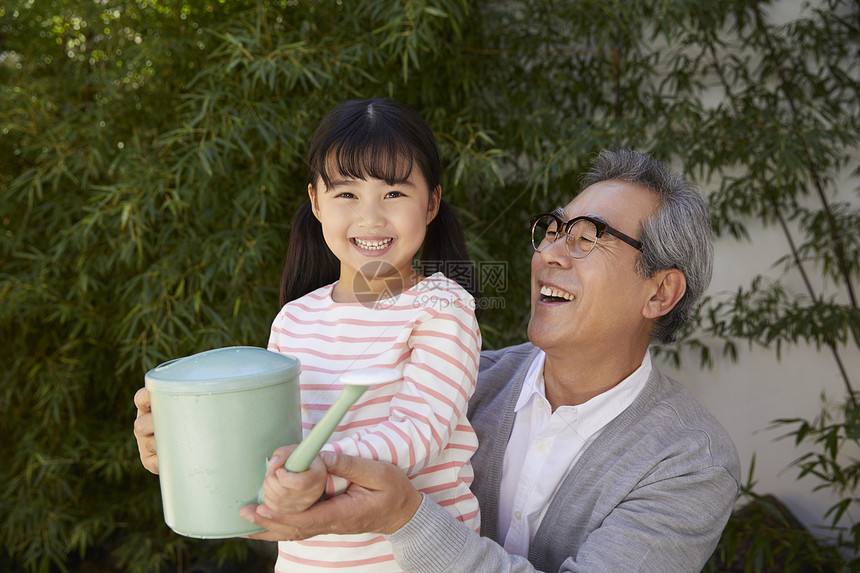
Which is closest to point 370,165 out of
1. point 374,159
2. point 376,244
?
point 374,159

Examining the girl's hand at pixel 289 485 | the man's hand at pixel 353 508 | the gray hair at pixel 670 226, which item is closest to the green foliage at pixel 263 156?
the gray hair at pixel 670 226

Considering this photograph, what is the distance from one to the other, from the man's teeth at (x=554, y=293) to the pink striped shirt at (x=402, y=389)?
0.95ft

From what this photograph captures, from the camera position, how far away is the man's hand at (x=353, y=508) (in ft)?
Result: 3.14

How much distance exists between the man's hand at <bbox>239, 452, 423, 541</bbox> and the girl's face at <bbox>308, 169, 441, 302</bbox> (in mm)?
389

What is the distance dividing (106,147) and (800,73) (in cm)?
271

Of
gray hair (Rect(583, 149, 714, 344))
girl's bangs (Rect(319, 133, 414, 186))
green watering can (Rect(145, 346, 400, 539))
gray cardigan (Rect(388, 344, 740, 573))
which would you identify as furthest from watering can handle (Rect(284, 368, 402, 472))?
gray hair (Rect(583, 149, 714, 344))

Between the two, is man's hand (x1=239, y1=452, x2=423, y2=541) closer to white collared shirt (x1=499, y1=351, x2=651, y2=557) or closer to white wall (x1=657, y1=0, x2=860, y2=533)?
white collared shirt (x1=499, y1=351, x2=651, y2=557)

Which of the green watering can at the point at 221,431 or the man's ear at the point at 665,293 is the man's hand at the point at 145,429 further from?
the man's ear at the point at 665,293

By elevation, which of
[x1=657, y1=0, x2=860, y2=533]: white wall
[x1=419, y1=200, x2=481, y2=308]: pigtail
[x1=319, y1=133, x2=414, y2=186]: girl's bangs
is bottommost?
[x1=657, y1=0, x2=860, y2=533]: white wall

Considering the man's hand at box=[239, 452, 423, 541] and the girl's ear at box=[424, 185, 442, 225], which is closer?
the man's hand at box=[239, 452, 423, 541]

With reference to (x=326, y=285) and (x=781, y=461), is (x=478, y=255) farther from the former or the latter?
(x=781, y=461)

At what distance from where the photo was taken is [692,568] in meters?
1.34

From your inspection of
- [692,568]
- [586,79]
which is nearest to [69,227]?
[586,79]

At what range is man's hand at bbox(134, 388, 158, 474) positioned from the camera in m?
1.20
